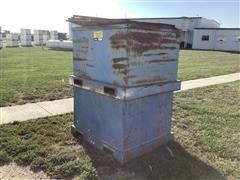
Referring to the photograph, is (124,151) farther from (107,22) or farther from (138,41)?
(107,22)

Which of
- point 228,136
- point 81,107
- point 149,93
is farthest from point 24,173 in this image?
point 228,136

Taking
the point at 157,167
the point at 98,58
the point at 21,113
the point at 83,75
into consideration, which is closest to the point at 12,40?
the point at 21,113

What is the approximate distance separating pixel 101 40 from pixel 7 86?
5.30 m

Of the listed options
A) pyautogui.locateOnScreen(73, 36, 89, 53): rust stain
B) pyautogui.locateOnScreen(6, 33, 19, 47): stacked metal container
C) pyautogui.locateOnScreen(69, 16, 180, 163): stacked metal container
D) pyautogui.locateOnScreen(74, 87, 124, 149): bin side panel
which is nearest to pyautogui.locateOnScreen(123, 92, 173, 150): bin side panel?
pyautogui.locateOnScreen(69, 16, 180, 163): stacked metal container

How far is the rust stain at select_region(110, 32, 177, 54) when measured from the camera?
2.68 metres

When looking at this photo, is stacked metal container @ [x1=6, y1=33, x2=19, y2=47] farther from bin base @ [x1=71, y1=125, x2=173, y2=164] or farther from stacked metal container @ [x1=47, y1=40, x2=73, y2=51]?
bin base @ [x1=71, y1=125, x2=173, y2=164]

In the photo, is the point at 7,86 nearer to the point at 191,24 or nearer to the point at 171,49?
the point at 171,49

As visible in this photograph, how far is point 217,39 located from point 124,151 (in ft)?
109

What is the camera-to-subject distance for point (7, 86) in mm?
7238

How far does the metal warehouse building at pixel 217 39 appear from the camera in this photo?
31.1 metres

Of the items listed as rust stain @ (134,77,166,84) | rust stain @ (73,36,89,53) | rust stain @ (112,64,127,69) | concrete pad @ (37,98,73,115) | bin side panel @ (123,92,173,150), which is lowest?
concrete pad @ (37,98,73,115)

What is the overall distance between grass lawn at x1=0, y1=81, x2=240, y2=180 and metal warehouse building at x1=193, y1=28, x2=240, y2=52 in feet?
97.9

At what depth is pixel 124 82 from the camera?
2785 millimetres

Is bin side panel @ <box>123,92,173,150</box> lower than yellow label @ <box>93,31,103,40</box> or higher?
lower
